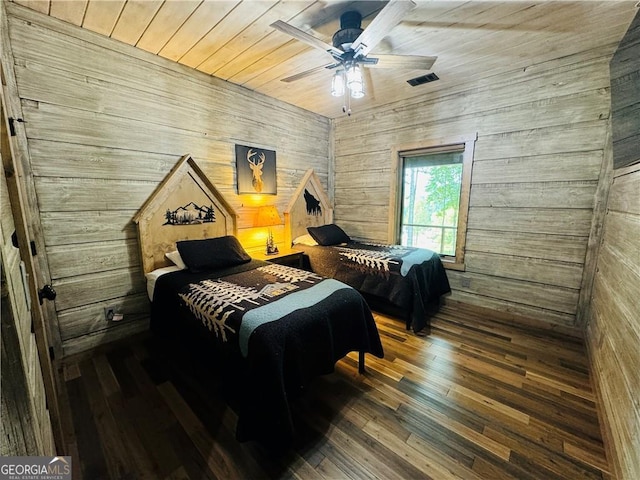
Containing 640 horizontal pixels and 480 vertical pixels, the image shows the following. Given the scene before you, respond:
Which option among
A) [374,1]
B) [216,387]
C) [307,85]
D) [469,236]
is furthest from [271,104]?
[216,387]

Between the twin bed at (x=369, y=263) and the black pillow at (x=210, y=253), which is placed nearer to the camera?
the black pillow at (x=210, y=253)

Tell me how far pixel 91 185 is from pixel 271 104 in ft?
7.06

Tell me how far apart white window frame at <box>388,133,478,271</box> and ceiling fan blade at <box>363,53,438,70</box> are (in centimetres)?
126

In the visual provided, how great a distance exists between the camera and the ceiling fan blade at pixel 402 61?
1.93 m

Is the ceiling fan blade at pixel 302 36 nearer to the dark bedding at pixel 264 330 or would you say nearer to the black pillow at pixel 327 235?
the dark bedding at pixel 264 330

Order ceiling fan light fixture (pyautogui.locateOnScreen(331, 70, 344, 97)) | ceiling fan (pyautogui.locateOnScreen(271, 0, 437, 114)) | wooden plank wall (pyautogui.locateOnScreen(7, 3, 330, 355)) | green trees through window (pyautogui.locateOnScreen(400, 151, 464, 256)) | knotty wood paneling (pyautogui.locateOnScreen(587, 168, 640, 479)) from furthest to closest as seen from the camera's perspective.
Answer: green trees through window (pyautogui.locateOnScreen(400, 151, 464, 256)), ceiling fan light fixture (pyautogui.locateOnScreen(331, 70, 344, 97)), wooden plank wall (pyautogui.locateOnScreen(7, 3, 330, 355)), ceiling fan (pyautogui.locateOnScreen(271, 0, 437, 114)), knotty wood paneling (pyautogui.locateOnScreen(587, 168, 640, 479))

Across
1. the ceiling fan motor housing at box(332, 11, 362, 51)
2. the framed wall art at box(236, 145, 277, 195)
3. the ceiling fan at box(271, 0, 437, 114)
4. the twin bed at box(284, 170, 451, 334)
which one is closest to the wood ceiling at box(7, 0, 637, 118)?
the ceiling fan motor housing at box(332, 11, 362, 51)

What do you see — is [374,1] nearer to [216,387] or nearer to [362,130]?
[362,130]

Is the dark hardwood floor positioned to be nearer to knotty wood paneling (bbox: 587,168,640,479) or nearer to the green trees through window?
knotty wood paneling (bbox: 587,168,640,479)

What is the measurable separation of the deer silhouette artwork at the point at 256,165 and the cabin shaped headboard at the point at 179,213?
513 millimetres

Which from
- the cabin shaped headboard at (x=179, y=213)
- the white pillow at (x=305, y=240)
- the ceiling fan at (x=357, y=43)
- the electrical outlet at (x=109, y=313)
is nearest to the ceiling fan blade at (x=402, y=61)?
the ceiling fan at (x=357, y=43)

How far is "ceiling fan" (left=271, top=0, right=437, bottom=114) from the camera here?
4.79 ft

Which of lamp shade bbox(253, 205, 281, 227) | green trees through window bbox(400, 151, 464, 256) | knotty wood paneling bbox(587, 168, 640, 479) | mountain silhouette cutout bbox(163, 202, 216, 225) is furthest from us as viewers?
green trees through window bbox(400, 151, 464, 256)

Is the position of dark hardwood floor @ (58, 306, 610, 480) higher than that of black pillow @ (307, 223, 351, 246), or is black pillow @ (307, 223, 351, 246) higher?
black pillow @ (307, 223, 351, 246)
